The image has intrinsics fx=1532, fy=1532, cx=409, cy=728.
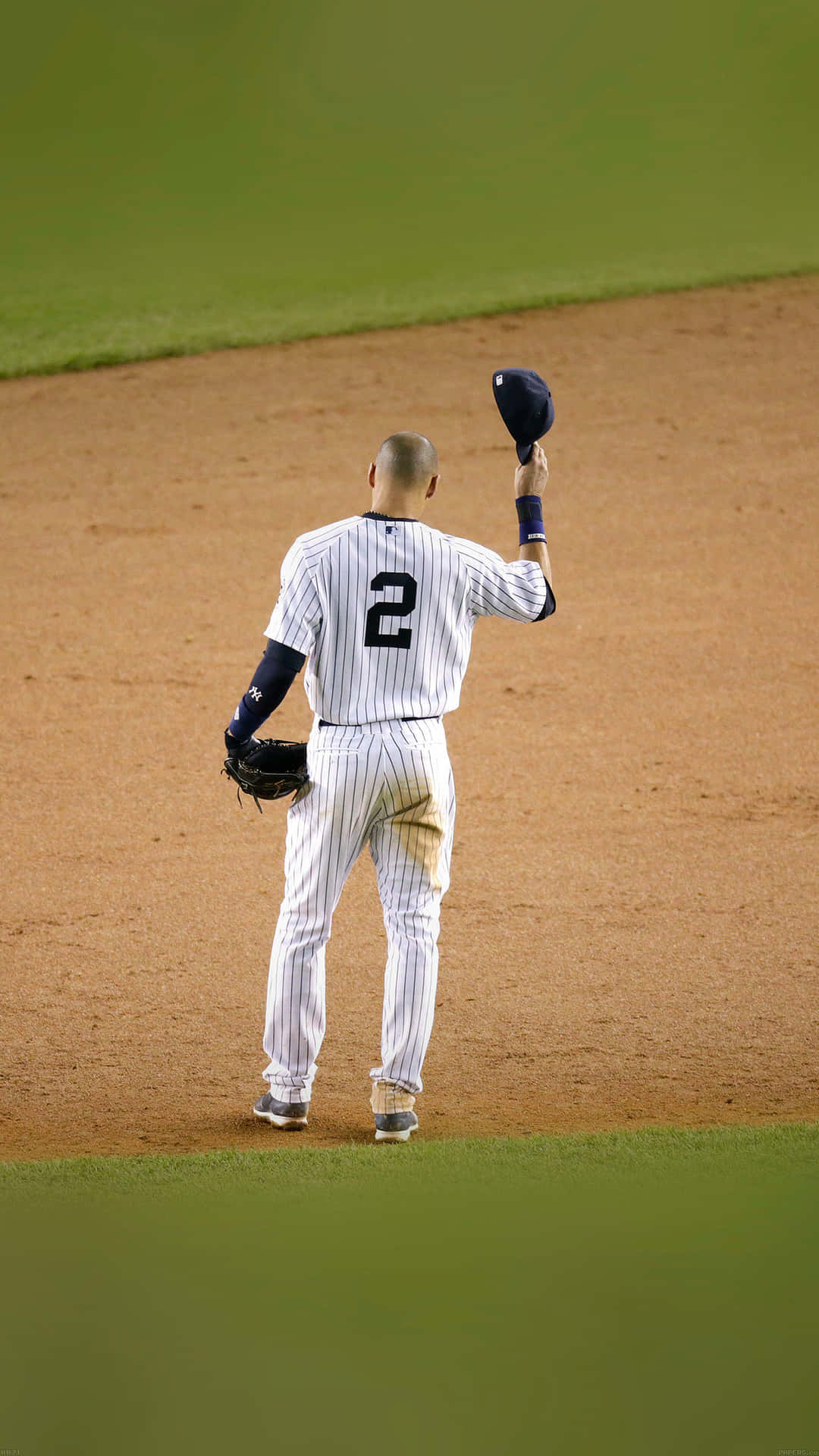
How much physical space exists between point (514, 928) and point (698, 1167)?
225cm

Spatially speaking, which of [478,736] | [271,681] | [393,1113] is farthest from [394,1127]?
[478,736]

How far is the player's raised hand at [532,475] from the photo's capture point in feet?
14.9

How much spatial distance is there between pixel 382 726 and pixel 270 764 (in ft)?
1.19

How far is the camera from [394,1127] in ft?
14.1

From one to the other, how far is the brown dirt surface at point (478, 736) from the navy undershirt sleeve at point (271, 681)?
121cm

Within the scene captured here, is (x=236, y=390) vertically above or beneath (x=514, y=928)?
above

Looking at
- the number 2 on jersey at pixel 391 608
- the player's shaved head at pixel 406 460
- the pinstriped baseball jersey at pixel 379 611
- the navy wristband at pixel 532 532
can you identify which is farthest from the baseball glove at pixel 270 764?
the navy wristband at pixel 532 532

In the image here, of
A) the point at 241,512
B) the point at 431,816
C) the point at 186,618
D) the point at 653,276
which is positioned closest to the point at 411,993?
the point at 431,816

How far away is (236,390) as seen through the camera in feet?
41.4

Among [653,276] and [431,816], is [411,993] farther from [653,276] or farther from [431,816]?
[653,276]

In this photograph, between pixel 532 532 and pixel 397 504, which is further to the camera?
pixel 532 532

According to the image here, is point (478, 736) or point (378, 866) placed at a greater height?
point (478, 736)

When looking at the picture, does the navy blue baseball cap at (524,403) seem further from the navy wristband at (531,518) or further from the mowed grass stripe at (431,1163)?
the mowed grass stripe at (431,1163)

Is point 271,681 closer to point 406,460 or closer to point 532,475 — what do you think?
point 406,460
